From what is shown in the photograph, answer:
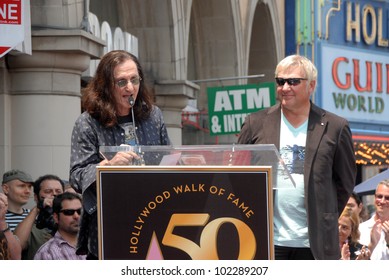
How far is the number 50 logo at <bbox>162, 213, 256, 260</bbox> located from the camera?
15.8 feet

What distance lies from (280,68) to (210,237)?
1452mm

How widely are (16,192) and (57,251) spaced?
7.31ft

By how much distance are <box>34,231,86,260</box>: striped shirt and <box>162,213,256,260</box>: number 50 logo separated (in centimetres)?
321

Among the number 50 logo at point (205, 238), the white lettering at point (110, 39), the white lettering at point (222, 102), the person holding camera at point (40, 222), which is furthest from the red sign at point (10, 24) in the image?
the white lettering at point (222, 102)

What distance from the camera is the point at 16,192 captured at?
10.1 meters

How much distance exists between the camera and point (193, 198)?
4.82 meters

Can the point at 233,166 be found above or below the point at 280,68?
below

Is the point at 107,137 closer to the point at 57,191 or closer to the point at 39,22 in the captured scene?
the point at 57,191

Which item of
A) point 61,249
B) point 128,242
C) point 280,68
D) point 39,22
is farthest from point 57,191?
point 128,242

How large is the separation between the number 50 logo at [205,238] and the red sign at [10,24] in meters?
4.82

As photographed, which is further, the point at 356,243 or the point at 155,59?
the point at 155,59

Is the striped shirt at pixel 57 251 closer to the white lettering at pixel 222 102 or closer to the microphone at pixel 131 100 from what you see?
the microphone at pixel 131 100

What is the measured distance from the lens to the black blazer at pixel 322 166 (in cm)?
586
